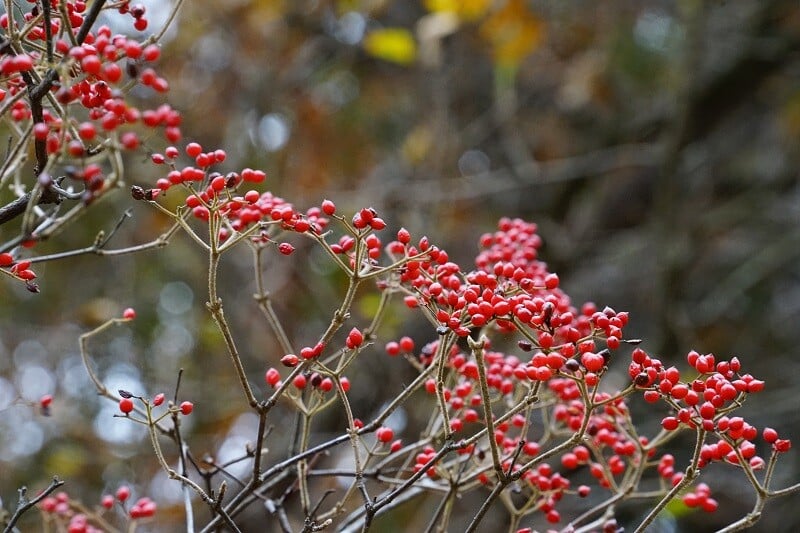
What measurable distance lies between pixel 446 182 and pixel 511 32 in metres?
1.10

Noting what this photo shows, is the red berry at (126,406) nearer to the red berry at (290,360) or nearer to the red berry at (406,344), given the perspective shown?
the red berry at (290,360)

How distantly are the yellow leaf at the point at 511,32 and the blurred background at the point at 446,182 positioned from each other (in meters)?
0.02

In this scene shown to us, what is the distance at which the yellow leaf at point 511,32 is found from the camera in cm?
504

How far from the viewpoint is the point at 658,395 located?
1297mm

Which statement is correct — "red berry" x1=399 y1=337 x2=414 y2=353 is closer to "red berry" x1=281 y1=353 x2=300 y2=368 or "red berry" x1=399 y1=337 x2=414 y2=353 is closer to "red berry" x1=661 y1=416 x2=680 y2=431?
"red berry" x1=281 y1=353 x2=300 y2=368

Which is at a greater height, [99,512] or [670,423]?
[99,512]

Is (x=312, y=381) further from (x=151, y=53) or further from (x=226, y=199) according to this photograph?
(x=151, y=53)

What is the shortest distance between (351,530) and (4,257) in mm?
835

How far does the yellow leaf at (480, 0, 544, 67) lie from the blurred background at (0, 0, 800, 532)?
0.9 inches

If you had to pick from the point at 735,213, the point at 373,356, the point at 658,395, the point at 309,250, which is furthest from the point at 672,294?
the point at 658,395

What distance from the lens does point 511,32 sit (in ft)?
17.2

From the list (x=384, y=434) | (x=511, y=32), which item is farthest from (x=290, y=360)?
(x=511, y=32)

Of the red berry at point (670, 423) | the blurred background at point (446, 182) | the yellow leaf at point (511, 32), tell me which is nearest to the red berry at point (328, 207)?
the red berry at point (670, 423)

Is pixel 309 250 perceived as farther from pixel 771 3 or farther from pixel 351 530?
pixel 351 530
